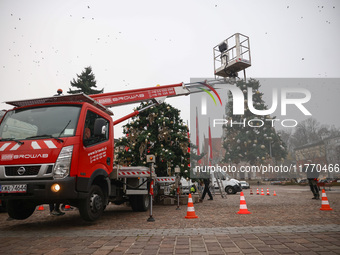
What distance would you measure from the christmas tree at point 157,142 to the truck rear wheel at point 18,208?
6.05 metres

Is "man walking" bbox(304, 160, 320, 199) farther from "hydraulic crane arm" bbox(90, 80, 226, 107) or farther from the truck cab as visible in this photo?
the truck cab

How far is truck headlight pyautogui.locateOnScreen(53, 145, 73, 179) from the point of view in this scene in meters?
5.64

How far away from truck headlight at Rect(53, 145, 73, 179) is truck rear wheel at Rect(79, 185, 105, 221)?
89 cm

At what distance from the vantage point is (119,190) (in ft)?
28.0

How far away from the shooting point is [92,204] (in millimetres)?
6438

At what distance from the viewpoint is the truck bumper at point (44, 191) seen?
552cm

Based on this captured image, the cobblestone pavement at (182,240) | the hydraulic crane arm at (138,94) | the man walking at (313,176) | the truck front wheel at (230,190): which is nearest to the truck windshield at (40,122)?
the cobblestone pavement at (182,240)

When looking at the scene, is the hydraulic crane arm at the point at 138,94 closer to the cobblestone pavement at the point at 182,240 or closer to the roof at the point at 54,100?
the roof at the point at 54,100

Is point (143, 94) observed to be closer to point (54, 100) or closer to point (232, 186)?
point (54, 100)

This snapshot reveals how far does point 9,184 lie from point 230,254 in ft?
15.3

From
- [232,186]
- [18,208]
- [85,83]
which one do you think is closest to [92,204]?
[18,208]

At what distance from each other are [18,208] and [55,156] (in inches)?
87.6

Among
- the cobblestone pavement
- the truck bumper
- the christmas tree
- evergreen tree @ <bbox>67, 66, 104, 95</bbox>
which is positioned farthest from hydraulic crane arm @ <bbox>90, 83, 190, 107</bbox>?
evergreen tree @ <bbox>67, 66, 104, 95</bbox>

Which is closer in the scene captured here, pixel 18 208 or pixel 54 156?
pixel 54 156
